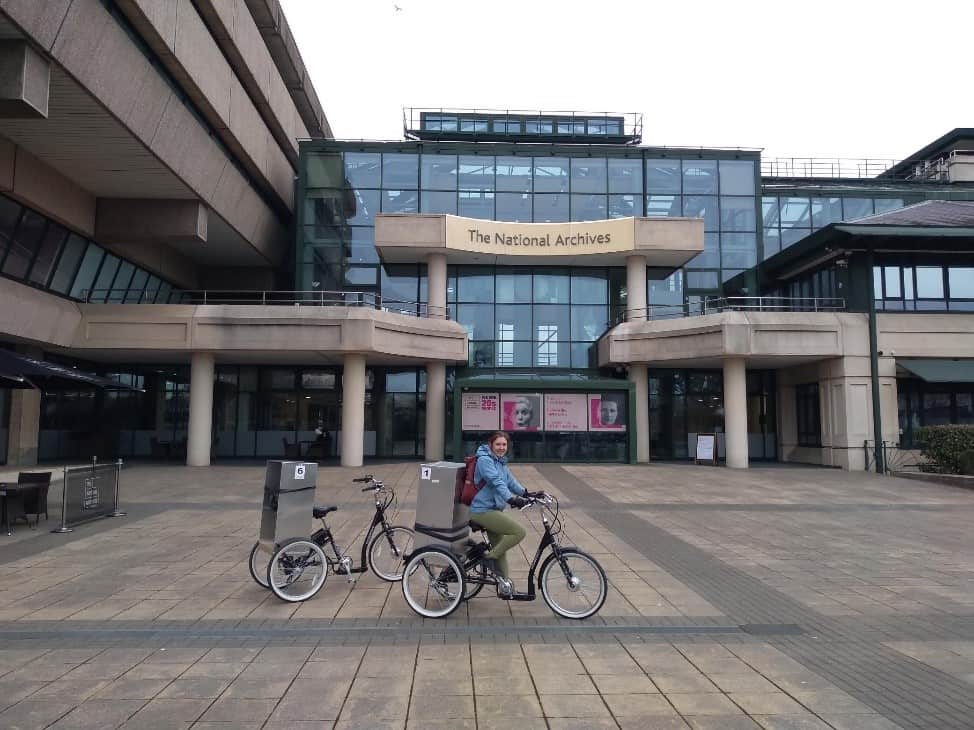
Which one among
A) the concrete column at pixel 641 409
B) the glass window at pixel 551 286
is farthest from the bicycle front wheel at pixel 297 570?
the glass window at pixel 551 286

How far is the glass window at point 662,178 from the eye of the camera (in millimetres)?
27109

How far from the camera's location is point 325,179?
2661 cm

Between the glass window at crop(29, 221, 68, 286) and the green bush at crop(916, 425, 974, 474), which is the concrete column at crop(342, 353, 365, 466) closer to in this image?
the glass window at crop(29, 221, 68, 286)

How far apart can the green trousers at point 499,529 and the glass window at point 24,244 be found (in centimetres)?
1860

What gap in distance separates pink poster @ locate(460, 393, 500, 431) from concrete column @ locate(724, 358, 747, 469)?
8282mm

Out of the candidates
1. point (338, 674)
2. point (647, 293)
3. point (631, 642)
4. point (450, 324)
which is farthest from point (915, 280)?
point (338, 674)

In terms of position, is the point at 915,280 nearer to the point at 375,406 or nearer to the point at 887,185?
the point at 887,185

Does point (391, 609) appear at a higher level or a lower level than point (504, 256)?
lower

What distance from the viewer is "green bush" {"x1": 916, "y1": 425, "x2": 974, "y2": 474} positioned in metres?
18.2

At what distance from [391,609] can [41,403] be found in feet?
72.1

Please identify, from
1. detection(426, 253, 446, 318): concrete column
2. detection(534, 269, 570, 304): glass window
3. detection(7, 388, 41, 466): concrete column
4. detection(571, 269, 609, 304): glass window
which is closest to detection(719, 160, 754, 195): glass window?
detection(571, 269, 609, 304): glass window

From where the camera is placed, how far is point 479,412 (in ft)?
76.8

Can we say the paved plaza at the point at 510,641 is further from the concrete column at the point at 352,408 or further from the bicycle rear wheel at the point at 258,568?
the concrete column at the point at 352,408

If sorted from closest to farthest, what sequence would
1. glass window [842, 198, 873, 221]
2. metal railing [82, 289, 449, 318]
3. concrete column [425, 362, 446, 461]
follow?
metal railing [82, 289, 449, 318], concrete column [425, 362, 446, 461], glass window [842, 198, 873, 221]
